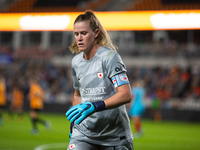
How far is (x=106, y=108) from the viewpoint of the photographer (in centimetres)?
342

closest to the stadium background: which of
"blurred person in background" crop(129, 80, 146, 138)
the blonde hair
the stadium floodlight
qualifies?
the stadium floodlight

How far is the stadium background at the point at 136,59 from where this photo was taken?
2100 centimetres

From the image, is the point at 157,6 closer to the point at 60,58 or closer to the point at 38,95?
the point at 60,58

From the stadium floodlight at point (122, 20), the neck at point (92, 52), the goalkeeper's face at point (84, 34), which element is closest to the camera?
the goalkeeper's face at point (84, 34)

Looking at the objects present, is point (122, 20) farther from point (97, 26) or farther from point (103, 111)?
point (103, 111)

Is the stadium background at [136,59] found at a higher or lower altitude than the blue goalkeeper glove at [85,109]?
higher

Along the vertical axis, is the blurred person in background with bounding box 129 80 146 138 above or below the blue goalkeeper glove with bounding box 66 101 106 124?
above

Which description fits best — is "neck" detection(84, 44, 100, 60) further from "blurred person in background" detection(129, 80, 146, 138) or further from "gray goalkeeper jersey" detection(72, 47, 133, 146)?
"blurred person in background" detection(129, 80, 146, 138)

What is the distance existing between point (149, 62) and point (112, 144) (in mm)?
21659

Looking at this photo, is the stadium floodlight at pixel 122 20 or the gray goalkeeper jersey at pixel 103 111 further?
the stadium floodlight at pixel 122 20

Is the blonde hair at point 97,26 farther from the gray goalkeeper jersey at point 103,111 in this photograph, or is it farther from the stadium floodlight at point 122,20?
the stadium floodlight at point 122,20

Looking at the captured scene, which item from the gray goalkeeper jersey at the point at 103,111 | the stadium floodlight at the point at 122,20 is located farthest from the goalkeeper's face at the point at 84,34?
the stadium floodlight at the point at 122,20

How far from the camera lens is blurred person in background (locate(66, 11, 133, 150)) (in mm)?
3652

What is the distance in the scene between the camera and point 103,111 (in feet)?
12.2
